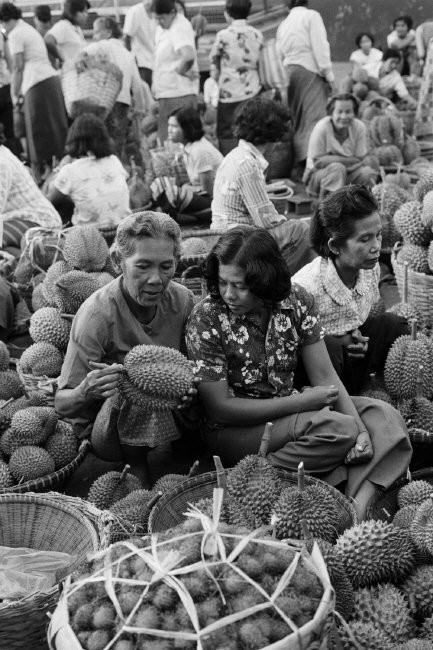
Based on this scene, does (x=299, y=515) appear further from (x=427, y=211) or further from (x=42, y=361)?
(x=427, y=211)

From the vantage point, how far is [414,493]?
109 inches

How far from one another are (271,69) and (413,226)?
4666mm

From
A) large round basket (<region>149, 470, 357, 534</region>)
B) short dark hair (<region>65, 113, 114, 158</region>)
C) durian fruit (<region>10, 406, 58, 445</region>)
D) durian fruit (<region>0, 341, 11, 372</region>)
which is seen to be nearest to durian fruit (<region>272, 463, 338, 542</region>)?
large round basket (<region>149, 470, 357, 534</region>)

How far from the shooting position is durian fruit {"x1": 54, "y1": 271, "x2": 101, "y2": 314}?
396cm

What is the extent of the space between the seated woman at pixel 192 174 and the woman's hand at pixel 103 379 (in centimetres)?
406

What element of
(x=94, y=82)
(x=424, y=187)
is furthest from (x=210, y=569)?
(x=94, y=82)

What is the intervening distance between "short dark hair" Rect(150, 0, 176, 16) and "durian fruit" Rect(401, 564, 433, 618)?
6968mm

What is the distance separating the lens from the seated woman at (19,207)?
521 centimetres

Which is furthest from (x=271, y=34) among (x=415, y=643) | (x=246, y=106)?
(x=415, y=643)

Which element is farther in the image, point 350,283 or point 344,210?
point 350,283

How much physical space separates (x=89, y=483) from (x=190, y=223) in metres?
3.71

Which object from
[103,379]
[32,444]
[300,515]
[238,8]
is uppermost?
[238,8]

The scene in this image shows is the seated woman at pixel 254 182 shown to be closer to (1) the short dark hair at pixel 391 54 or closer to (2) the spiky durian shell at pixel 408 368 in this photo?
(2) the spiky durian shell at pixel 408 368

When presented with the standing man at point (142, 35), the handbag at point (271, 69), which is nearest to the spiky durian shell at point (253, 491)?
the handbag at point (271, 69)
